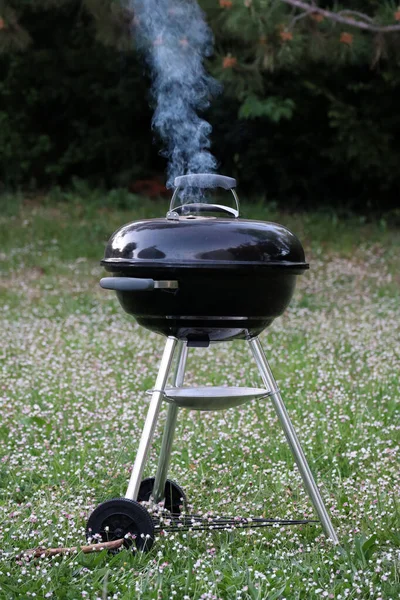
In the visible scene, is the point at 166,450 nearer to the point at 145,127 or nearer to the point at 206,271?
the point at 206,271

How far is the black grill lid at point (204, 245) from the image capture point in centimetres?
308

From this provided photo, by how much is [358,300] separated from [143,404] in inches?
172

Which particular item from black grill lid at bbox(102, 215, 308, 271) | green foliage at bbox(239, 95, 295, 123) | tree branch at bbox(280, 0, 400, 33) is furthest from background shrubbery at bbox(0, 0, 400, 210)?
black grill lid at bbox(102, 215, 308, 271)

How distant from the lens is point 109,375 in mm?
5867

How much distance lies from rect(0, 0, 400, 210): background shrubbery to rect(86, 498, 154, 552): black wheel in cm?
1121

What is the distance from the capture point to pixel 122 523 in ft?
10.0

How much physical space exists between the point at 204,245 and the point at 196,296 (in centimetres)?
18

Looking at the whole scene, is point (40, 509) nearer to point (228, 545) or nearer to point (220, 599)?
point (228, 545)

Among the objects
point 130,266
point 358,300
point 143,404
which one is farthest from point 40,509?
point 358,300

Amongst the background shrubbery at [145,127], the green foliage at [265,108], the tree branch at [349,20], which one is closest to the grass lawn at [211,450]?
the tree branch at [349,20]

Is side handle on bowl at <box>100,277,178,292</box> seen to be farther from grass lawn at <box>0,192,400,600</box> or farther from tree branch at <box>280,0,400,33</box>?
tree branch at <box>280,0,400,33</box>

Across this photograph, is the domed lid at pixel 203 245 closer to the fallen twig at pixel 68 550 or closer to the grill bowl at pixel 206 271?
the grill bowl at pixel 206 271

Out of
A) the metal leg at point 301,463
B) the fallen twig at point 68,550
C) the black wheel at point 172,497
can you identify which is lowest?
the black wheel at point 172,497

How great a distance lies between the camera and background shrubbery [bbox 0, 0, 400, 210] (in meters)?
14.3
